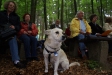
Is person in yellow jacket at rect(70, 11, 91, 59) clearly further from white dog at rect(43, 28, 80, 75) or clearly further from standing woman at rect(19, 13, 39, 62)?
white dog at rect(43, 28, 80, 75)

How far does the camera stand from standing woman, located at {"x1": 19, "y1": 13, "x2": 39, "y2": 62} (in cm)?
551

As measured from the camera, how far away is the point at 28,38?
18.3 feet

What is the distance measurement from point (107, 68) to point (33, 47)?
105 inches

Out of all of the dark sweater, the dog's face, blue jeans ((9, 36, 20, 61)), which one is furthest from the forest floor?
the dark sweater

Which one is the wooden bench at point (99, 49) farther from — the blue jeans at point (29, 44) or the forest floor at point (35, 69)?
the blue jeans at point (29, 44)

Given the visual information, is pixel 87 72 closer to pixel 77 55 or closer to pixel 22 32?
pixel 77 55

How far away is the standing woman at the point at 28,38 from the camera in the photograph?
5.51 m

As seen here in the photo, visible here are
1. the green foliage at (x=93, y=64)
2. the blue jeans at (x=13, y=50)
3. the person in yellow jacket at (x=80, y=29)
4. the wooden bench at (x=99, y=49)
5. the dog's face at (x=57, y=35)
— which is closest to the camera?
the dog's face at (x=57, y=35)

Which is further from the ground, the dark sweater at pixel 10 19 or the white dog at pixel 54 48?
the dark sweater at pixel 10 19

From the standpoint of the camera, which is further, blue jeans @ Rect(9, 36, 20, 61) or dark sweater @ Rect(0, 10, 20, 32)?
dark sweater @ Rect(0, 10, 20, 32)

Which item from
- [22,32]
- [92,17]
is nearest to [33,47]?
[22,32]

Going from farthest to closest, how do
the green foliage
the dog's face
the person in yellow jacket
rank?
the person in yellow jacket
the green foliage
the dog's face

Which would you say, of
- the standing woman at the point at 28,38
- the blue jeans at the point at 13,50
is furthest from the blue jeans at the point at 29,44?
the blue jeans at the point at 13,50

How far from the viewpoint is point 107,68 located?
609 cm
